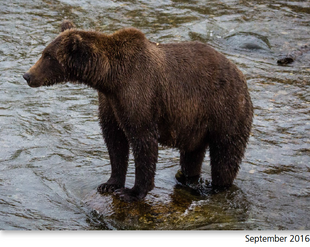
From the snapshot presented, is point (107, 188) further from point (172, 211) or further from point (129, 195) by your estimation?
point (172, 211)

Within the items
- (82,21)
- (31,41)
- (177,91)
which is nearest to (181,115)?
(177,91)

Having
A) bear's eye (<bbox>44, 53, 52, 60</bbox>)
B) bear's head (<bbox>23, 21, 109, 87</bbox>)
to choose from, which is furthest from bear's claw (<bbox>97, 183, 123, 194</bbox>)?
bear's eye (<bbox>44, 53, 52, 60</bbox>)

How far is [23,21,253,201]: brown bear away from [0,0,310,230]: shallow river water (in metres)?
0.49

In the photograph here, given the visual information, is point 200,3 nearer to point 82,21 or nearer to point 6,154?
point 82,21

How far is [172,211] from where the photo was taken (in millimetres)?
6598

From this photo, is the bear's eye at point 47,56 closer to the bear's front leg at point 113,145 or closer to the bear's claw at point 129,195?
the bear's front leg at point 113,145

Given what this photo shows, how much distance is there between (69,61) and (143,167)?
156 centimetres

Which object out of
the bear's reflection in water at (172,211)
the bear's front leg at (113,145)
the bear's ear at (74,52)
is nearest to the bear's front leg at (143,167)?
the bear's reflection in water at (172,211)

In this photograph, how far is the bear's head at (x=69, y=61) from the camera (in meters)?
6.14

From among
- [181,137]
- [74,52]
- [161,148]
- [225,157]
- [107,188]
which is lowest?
[161,148]

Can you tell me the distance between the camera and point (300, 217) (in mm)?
6609

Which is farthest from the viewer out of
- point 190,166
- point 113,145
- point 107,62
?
point 190,166

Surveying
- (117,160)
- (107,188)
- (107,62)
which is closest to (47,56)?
(107,62)

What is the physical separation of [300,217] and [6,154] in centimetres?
441
